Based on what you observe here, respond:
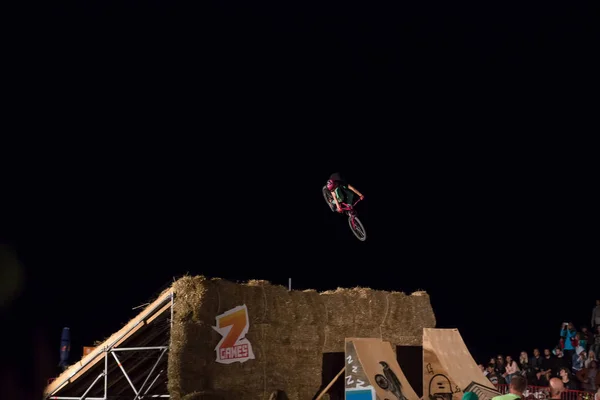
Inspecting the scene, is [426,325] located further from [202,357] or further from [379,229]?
[379,229]

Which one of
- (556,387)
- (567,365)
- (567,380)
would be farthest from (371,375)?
(567,365)

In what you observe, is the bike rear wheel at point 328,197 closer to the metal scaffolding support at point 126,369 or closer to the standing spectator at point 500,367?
the metal scaffolding support at point 126,369

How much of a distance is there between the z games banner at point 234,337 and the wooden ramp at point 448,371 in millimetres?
3530

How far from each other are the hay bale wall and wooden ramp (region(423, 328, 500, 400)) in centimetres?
184

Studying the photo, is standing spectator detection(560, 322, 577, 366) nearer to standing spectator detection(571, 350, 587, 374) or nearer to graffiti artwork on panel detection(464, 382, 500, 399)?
standing spectator detection(571, 350, 587, 374)

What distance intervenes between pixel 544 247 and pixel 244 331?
19.5 metres

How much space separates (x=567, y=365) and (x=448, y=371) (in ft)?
18.7

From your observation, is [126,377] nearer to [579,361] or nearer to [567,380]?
[567,380]

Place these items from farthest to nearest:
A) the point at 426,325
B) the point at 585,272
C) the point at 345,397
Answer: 1. the point at 585,272
2. the point at 426,325
3. the point at 345,397

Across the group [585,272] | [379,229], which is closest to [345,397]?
[585,272]

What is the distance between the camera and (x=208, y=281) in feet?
44.0

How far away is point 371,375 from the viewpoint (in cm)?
1245

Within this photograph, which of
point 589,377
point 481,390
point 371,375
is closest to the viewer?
point 371,375

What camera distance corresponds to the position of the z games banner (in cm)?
1335
